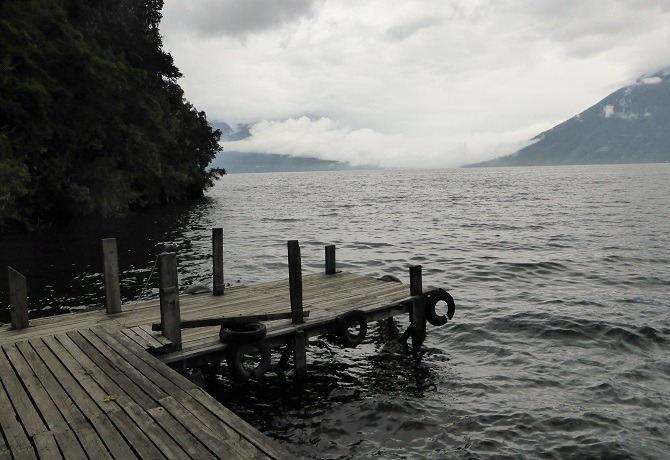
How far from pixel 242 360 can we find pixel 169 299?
5.90 feet

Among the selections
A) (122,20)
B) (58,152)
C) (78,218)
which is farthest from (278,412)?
(122,20)

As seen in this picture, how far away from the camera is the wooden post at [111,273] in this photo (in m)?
9.85

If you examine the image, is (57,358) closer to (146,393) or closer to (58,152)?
(146,393)

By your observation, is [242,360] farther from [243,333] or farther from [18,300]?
[18,300]

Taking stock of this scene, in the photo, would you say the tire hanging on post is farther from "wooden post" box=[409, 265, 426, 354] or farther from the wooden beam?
"wooden post" box=[409, 265, 426, 354]

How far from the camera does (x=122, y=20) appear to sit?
47.3 meters

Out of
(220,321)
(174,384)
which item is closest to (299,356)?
(220,321)

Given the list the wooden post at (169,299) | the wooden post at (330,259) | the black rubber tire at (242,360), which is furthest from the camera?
the wooden post at (330,259)

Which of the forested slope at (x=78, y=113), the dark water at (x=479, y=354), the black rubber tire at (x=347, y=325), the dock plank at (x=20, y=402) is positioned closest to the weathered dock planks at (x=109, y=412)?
the dock plank at (x=20, y=402)

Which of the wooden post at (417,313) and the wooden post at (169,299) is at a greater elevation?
the wooden post at (169,299)

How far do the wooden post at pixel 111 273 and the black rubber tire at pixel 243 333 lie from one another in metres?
2.92

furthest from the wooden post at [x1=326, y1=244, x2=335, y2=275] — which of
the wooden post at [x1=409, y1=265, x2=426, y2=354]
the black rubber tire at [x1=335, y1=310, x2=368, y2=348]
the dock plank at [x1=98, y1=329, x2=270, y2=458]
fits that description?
the dock plank at [x1=98, y1=329, x2=270, y2=458]

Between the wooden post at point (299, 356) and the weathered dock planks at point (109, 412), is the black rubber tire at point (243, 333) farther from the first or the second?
the weathered dock planks at point (109, 412)

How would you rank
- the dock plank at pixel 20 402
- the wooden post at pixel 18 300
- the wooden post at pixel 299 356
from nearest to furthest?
the dock plank at pixel 20 402
the wooden post at pixel 18 300
the wooden post at pixel 299 356
